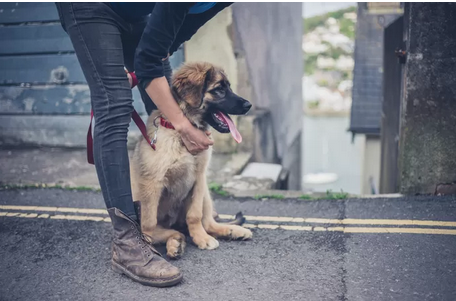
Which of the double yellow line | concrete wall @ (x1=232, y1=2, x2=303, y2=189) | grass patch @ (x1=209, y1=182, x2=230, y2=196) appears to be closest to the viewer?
the double yellow line

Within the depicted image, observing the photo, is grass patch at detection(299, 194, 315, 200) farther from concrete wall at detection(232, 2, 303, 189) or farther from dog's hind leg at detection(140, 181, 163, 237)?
concrete wall at detection(232, 2, 303, 189)

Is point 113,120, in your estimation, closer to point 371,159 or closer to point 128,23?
point 128,23

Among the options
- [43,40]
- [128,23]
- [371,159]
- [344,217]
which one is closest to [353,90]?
[371,159]

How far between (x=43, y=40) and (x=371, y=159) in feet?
39.6

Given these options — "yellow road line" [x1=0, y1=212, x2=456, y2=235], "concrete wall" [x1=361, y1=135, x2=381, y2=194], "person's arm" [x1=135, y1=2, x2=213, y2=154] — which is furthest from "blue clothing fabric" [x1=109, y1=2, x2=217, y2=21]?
"concrete wall" [x1=361, y1=135, x2=381, y2=194]

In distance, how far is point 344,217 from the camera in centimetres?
390

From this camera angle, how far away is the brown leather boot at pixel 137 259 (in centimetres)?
272

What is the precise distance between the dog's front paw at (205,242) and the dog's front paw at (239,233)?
0.16m

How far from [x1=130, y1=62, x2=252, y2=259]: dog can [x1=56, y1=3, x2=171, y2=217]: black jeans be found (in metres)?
0.23

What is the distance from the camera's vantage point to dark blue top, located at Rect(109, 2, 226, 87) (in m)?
2.61

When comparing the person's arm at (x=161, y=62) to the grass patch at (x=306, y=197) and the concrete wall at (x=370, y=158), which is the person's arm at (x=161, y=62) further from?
the concrete wall at (x=370, y=158)

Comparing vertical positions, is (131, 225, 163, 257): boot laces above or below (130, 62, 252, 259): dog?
below

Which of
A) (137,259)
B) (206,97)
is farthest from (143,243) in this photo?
(206,97)

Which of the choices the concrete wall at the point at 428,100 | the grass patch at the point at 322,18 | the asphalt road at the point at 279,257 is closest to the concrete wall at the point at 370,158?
the concrete wall at the point at 428,100
